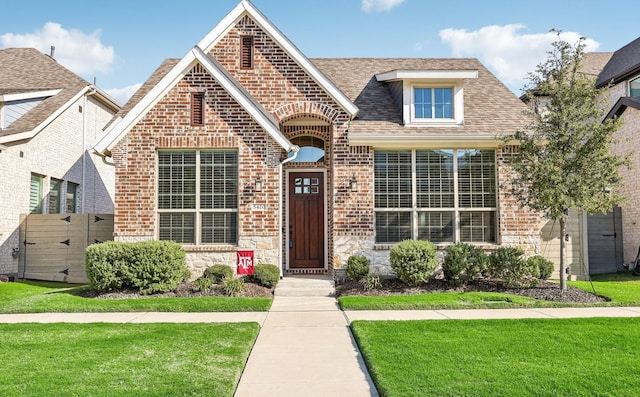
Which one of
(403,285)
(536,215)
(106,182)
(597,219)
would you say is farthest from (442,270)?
(106,182)

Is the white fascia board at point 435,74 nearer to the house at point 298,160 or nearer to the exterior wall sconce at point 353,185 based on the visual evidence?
the house at point 298,160

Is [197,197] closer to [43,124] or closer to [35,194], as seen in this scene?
[35,194]

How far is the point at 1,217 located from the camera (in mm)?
12734

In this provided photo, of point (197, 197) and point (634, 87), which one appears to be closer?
point (197, 197)

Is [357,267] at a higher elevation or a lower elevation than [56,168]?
lower

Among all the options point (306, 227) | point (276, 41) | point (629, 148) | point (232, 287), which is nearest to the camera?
point (232, 287)

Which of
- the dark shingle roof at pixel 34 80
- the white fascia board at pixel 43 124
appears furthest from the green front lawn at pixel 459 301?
the dark shingle roof at pixel 34 80

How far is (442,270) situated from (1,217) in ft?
36.5

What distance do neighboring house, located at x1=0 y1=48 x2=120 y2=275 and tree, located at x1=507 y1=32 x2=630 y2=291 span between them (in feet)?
41.4

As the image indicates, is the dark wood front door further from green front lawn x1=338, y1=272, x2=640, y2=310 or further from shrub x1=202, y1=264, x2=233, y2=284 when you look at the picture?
green front lawn x1=338, y1=272, x2=640, y2=310

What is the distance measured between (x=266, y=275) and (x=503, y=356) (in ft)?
20.1

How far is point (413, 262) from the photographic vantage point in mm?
10461

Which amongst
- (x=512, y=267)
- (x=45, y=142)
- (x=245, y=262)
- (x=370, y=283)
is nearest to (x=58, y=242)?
(x=45, y=142)

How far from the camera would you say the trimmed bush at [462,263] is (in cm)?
1078
